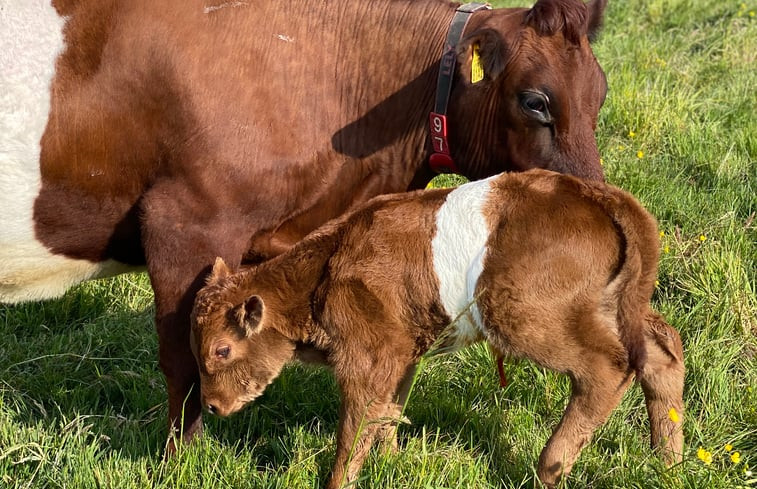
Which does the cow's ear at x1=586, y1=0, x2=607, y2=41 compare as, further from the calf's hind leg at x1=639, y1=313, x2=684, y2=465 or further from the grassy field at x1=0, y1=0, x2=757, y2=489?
the grassy field at x1=0, y1=0, x2=757, y2=489

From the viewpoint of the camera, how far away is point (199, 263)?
407 cm

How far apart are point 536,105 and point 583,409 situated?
1237 millimetres

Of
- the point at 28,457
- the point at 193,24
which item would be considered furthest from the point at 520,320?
the point at 28,457

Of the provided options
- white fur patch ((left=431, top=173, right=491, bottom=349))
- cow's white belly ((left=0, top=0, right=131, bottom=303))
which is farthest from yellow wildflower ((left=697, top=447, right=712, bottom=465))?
cow's white belly ((left=0, top=0, right=131, bottom=303))

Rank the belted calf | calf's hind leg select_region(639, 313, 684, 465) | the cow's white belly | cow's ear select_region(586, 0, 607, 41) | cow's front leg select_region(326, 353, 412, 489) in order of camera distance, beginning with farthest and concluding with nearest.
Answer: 1. cow's ear select_region(586, 0, 607, 41)
2. calf's hind leg select_region(639, 313, 684, 465)
3. the cow's white belly
4. cow's front leg select_region(326, 353, 412, 489)
5. the belted calf

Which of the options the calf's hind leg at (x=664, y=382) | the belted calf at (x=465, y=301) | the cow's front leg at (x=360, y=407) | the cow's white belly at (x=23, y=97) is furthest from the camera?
the calf's hind leg at (x=664, y=382)

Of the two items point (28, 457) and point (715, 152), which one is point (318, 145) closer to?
point (28, 457)

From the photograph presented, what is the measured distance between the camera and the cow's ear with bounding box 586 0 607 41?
Answer: 446 cm

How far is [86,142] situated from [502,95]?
1.74m

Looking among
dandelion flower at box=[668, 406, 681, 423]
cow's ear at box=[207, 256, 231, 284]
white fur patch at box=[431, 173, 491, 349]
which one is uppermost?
white fur patch at box=[431, 173, 491, 349]

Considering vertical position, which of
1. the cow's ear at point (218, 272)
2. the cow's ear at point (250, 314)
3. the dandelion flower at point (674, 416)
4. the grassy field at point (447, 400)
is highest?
the cow's ear at point (218, 272)

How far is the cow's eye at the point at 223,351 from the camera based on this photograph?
13.3 ft

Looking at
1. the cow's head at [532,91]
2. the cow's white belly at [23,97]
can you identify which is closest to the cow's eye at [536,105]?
the cow's head at [532,91]

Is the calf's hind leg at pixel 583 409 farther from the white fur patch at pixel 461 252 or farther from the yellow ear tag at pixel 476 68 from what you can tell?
the yellow ear tag at pixel 476 68
